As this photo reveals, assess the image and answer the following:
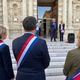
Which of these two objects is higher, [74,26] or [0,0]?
[0,0]

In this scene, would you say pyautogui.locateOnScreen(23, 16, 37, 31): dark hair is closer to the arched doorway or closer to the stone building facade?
the stone building facade

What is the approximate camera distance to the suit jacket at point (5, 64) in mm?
5730

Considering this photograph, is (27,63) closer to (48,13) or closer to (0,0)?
(0,0)

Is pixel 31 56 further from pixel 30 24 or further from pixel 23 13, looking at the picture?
pixel 23 13

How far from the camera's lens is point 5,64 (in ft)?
18.8

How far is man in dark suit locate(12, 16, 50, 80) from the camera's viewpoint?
17.3 feet

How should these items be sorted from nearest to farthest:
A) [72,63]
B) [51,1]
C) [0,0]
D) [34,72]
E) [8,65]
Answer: [72,63] < [34,72] < [8,65] < [0,0] < [51,1]

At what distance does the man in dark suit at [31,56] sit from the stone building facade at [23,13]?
2401 cm

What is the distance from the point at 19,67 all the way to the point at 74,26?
2536cm

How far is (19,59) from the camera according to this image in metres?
5.38

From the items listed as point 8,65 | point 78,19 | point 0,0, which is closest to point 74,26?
point 78,19

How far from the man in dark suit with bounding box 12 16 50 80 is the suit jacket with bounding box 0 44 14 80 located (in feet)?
1.33

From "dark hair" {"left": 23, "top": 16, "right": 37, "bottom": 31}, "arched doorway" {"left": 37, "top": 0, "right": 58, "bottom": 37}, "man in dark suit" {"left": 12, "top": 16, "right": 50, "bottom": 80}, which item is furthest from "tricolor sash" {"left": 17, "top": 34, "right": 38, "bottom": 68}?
"arched doorway" {"left": 37, "top": 0, "right": 58, "bottom": 37}

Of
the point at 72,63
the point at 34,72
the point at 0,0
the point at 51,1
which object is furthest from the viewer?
the point at 51,1
